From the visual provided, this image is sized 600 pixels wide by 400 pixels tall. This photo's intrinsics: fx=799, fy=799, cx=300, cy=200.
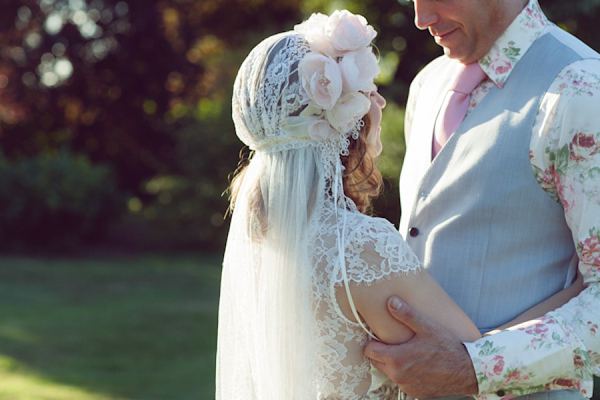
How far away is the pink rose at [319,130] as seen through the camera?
2287 mm

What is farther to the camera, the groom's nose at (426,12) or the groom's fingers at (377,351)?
the groom's nose at (426,12)

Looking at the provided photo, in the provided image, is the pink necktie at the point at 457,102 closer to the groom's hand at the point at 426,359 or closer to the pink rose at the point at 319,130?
the pink rose at the point at 319,130

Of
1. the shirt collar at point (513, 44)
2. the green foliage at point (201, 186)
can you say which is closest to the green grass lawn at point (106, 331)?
the green foliage at point (201, 186)

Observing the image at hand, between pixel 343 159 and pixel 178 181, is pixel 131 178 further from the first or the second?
pixel 343 159

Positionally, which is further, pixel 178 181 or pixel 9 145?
pixel 9 145

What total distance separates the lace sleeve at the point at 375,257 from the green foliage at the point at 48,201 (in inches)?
447

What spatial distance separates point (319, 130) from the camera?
229 cm

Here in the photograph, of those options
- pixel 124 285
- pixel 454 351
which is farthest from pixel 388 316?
pixel 124 285

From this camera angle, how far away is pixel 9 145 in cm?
1717

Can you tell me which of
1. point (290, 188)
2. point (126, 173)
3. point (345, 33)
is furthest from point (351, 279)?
point (126, 173)

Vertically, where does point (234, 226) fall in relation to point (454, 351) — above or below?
above

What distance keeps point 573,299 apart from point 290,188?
838 millimetres

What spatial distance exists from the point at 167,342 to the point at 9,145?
11098mm

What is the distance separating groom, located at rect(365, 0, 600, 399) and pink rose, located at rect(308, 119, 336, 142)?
398 mm
